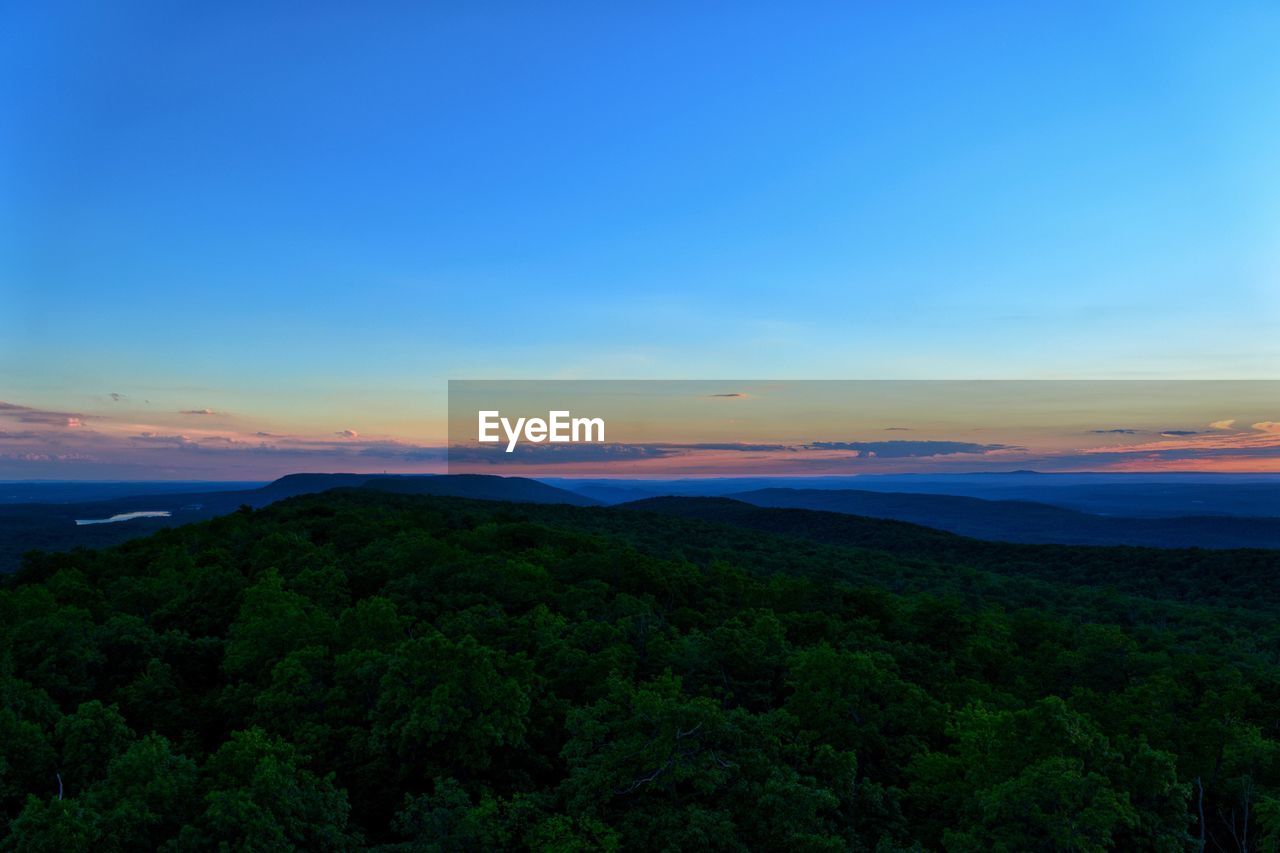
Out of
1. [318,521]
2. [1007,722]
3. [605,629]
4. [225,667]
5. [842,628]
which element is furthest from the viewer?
[318,521]

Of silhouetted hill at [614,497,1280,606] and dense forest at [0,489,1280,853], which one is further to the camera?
silhouetted hill at [614,497,1280,606]

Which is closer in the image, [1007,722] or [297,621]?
[1007,722]

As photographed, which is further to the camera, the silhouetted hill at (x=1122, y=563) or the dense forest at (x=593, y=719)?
the silhouetted hill at (x=1122, y=563)

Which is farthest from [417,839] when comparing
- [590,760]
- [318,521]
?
[318,521]

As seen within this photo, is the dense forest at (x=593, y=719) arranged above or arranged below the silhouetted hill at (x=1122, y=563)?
above

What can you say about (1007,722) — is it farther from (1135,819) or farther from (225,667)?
(225,667)

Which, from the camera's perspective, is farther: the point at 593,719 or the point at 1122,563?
the point at 1122,563

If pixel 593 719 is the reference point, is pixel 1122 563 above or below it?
below

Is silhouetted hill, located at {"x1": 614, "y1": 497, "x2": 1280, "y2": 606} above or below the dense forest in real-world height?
below
